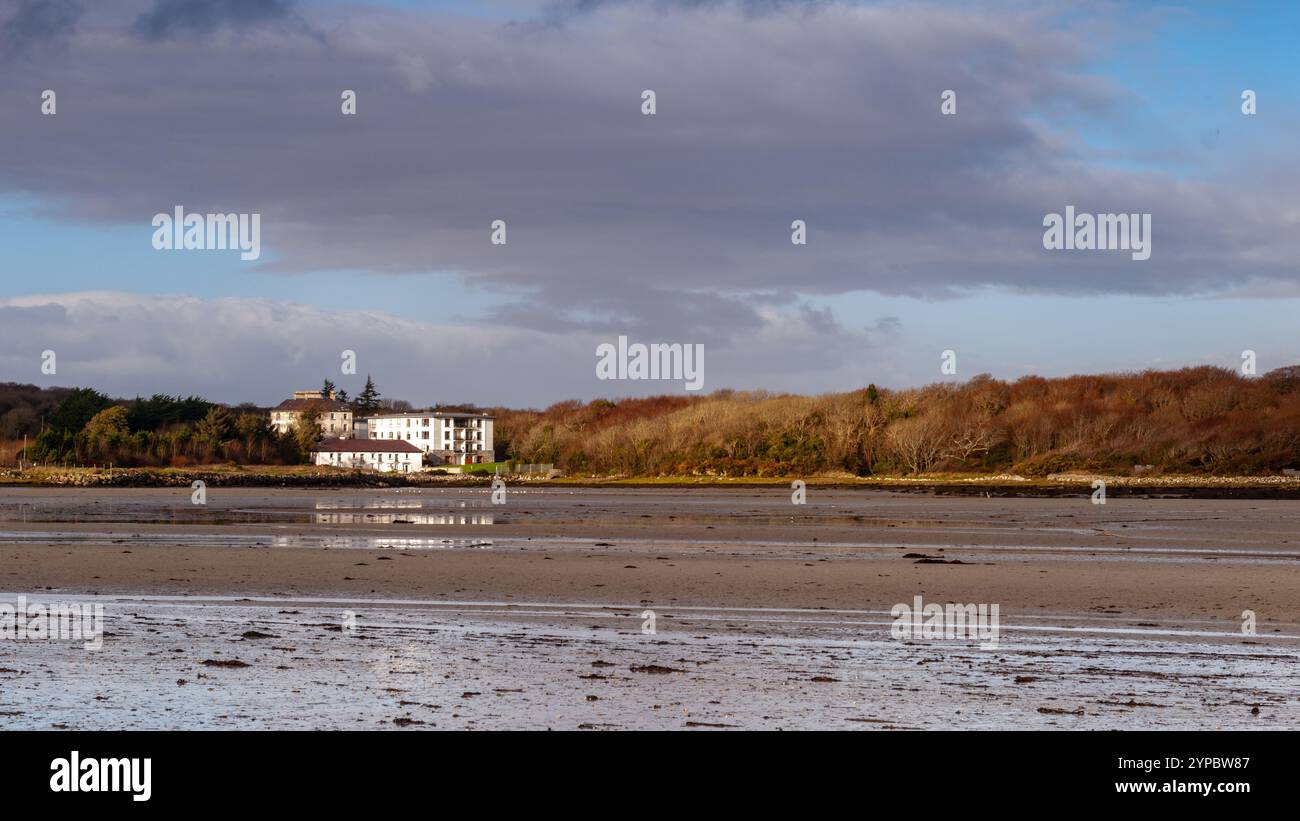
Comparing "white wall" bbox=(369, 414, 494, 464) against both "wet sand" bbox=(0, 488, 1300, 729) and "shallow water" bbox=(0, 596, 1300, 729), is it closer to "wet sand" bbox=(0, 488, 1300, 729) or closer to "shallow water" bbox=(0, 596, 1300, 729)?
"wet sand" bbox=(0, 488, 1300, 729)

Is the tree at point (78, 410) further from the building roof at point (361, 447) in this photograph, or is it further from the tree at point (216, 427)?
the building roof at point (361, 447)

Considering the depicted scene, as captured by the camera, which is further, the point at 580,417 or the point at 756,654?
the point at 580,417

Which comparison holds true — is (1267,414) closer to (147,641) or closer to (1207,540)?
(1207,540)

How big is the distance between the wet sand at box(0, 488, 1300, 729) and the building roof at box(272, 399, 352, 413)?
515ft

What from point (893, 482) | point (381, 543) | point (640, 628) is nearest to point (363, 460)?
point (893, 482)

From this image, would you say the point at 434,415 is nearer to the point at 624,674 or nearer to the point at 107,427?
the point at 107,427

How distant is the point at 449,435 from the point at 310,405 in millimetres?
34779

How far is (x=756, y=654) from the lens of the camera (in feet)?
40.1

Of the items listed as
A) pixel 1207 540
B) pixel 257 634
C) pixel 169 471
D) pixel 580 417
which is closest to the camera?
pixel 257 634

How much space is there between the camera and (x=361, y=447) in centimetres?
14712

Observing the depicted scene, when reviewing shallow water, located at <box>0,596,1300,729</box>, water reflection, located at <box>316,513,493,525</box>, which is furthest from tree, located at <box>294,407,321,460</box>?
shallow water, located at <box>0,596,1300,729</box>

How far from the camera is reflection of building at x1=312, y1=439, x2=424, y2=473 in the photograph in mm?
144125
